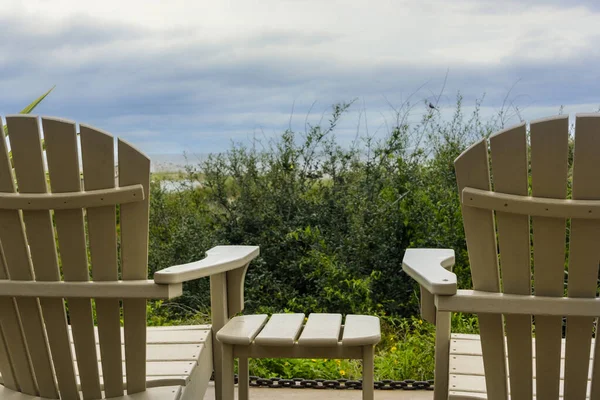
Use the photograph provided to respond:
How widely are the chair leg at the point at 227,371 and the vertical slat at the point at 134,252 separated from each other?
0.24m

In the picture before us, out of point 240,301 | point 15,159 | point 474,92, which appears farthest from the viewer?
point 474,92

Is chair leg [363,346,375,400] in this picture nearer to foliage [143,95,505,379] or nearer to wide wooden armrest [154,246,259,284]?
wide wooden armrest [154,246,259,284]

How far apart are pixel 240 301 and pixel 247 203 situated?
216 cm

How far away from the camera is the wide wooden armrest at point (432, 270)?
5.20 ft

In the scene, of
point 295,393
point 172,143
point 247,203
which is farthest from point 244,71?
point 295,393

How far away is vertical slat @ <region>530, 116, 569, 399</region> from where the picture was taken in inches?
58.7

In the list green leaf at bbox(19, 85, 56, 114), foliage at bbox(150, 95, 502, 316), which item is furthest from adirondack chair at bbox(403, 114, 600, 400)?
green leaf at bbox(19, 85, 56, 114)

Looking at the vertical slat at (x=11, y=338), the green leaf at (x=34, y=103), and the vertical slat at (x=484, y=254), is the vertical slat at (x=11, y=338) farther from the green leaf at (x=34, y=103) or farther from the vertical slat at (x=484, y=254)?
the green leaf at (x=34, y=103)

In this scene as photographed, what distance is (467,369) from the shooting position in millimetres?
1837

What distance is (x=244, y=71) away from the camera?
189 inches

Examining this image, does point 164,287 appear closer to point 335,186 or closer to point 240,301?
point 240,301

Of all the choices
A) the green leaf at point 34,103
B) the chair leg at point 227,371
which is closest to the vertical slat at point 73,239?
the chair leg at point 227,371

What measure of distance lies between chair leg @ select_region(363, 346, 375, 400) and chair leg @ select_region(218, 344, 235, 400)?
1.31ft

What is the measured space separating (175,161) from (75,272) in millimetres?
3088
